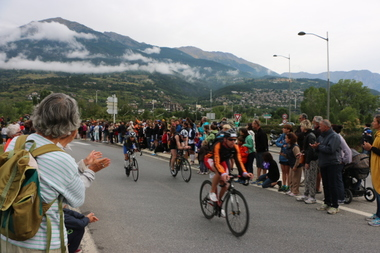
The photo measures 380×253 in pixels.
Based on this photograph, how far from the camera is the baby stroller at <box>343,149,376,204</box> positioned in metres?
7.61

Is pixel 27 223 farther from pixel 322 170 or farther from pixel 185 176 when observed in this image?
pixel 185 176

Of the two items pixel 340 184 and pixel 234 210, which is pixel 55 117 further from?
pixel 340 184

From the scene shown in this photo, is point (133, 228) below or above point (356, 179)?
below

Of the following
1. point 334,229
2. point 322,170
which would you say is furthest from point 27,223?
point 322,170

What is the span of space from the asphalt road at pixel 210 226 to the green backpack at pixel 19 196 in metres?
2.99

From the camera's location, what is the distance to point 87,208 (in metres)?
7.23

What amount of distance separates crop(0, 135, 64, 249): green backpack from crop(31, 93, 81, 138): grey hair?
260mm

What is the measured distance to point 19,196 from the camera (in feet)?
6.36

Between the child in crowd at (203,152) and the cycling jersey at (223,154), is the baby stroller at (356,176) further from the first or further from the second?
the child in crowd at (203,152)

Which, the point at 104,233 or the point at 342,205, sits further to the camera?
the point at 342,205

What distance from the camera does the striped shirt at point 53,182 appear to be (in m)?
2.12

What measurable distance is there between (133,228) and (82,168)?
3.39 metres

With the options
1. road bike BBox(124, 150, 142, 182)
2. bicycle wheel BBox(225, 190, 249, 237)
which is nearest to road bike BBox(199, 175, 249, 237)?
bicycle wheel BBox(225, 190, 249, 237)

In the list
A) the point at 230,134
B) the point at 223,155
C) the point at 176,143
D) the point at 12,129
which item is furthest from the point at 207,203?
the point at 176,143
